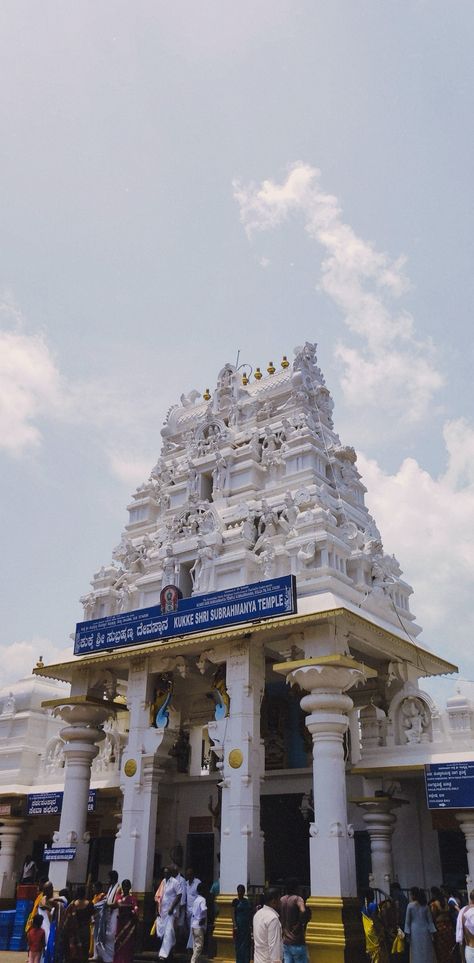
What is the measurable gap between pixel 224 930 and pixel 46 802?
7.81 meters

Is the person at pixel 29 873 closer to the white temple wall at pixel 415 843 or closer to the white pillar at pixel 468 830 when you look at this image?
the white temple wall at pixel 415 843

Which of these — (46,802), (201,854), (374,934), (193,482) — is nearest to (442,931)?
(374,934)

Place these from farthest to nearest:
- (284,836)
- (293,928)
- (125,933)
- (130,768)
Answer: (284,836)
(130,768)
(125,933)
(293,928)

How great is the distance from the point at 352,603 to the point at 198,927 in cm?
703

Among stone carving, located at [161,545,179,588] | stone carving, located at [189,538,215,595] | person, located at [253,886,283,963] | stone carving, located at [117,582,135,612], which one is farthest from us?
stone carving, located at [117,582,135,612]

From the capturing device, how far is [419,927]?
12.2 meters

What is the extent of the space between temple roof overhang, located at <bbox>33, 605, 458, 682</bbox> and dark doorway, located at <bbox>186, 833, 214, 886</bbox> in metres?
5.88

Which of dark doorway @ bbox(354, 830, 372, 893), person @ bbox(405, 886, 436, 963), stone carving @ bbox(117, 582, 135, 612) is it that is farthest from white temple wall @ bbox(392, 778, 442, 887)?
stone carving @ bbox(117, 582, 135, 612)

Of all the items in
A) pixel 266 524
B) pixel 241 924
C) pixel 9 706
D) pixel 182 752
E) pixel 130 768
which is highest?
pixel 266 524

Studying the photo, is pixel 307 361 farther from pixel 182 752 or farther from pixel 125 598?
pixel 182 752

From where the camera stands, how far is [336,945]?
43.3 feet

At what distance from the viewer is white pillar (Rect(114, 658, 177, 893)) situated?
16.4 m

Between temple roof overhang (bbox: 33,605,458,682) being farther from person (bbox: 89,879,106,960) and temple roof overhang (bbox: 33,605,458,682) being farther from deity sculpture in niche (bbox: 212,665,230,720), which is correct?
person (bbox: 89,879,106,960)

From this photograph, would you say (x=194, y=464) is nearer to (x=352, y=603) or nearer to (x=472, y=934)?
(x=352, y=603)
